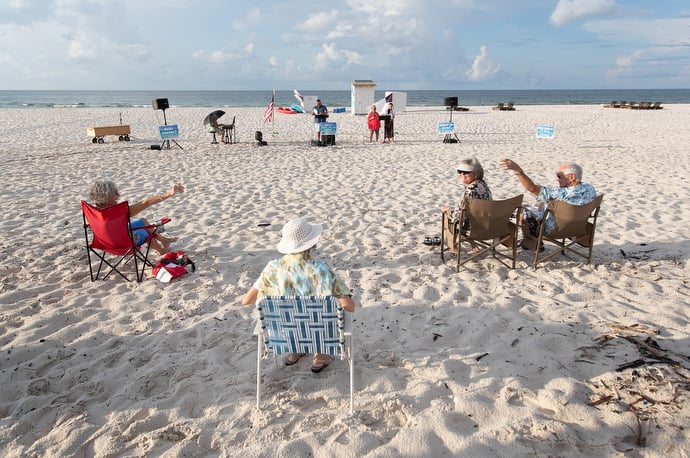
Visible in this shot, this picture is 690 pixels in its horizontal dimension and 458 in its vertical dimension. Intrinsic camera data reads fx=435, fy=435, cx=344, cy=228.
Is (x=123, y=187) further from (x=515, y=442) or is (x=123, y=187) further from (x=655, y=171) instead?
(x=655, y=171)

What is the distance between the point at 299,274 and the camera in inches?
105

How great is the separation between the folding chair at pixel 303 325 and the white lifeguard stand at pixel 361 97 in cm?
2603

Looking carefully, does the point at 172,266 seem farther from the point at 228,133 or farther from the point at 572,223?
the point at 228,133

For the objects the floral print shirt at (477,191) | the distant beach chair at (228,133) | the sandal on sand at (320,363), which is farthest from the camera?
the distant beach chair at (228,133)

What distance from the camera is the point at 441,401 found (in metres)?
2.65

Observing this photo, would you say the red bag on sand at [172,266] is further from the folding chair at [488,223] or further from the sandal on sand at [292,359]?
the folding chair at [488,223]

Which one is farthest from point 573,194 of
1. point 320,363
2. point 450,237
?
point 320,363

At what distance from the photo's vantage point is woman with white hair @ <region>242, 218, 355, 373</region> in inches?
104

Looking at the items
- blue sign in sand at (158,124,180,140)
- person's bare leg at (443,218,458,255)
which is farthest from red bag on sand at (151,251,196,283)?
blue sign in sand at (158,124,180,140)

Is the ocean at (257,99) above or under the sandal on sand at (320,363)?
above

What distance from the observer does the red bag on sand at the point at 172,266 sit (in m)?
4.37

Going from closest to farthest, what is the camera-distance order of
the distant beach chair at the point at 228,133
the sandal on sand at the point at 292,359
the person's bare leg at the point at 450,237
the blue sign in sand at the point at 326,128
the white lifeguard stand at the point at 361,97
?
the sandal on sand at the point at 292,359 → the person's bare leg at the point at 450,237 → the blue sign in sand at the point at 326,128 → the distant beach chair at the point at 228,133 → the white lifeguard stand at the point at 361,97

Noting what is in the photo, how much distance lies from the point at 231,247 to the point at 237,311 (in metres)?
1.58

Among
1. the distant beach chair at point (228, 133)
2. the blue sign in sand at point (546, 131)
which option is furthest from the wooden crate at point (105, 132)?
the blue sign in sand at point (546, 131)
